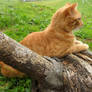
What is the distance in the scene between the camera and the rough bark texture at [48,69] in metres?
2.08

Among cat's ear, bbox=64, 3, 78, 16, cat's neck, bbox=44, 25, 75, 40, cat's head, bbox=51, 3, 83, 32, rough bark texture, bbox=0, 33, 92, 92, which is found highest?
cat's ear, bbox=64, 3, 78, 16

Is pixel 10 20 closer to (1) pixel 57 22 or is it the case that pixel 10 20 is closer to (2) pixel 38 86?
(1) pixel 57 22

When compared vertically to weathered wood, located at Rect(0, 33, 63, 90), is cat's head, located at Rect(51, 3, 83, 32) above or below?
above

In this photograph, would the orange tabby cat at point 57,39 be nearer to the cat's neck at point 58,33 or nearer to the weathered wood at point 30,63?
the cat's neck at point 58,33

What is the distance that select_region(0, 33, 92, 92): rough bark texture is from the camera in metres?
2.08

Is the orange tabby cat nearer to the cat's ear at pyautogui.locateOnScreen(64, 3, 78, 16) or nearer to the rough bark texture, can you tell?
the cat's ear at pyautogui.locateOnScreen(64, 3, 78, 16)

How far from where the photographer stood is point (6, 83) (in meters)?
3.29

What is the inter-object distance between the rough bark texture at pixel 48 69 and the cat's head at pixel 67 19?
0.73 meters

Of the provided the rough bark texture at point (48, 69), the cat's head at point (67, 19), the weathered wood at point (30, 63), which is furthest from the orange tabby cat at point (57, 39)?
the weathered wood at point (30, 63)

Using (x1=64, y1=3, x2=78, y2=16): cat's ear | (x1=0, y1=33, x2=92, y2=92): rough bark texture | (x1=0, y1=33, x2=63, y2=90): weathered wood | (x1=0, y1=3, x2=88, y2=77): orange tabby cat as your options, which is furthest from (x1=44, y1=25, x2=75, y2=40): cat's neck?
(x1=0, y1=33, x2=63, y2=90): weathered wood

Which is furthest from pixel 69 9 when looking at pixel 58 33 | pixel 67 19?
pixel 58 33

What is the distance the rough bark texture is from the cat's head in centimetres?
73

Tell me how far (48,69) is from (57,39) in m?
1.11

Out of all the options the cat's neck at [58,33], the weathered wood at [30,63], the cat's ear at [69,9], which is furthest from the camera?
the cat's neck at [58,33]
